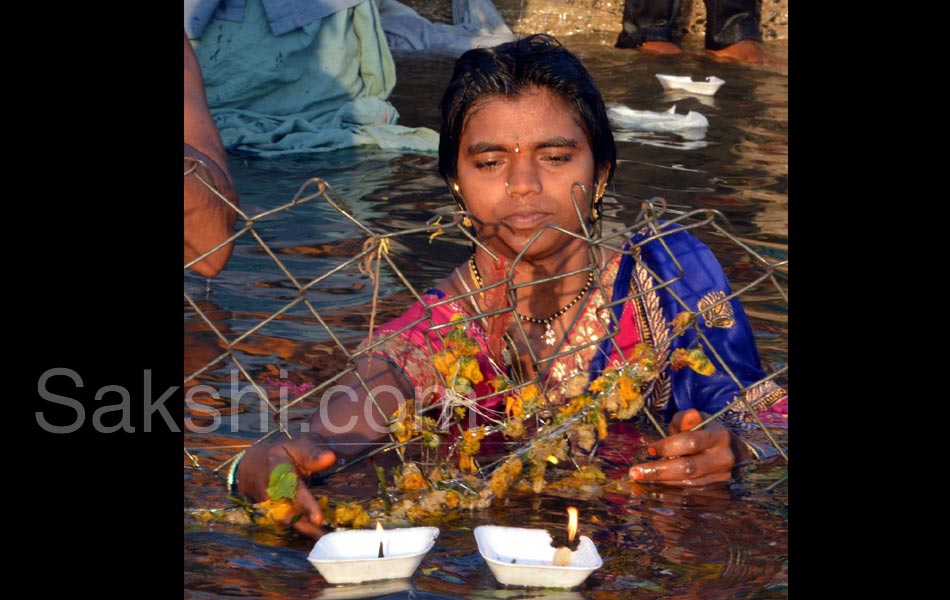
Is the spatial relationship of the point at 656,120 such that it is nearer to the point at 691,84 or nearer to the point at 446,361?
the point at 691,84

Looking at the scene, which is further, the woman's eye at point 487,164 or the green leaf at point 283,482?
the woman's eye at point 487,164

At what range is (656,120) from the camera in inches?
356

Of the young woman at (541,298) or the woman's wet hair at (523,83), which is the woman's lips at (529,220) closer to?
the young woman at (541,298)

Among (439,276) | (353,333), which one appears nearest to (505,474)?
(353,333)

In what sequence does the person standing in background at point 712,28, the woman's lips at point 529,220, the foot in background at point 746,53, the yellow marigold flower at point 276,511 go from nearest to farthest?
the yellow marigold flower at point 276,511
the woman's lips at point 529,220
the foot in background at point 746,53
the person standing in background at point 712,28

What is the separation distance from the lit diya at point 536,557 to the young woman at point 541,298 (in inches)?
23.3

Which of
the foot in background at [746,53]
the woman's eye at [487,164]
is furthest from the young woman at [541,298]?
the foot in background at [746,53]

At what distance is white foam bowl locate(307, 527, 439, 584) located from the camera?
267 cm

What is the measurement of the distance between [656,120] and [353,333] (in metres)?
4.70

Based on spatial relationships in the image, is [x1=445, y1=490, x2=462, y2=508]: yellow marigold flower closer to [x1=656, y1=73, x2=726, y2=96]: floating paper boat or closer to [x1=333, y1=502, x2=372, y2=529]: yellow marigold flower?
[x1=333, y1=502, x2=372, y2=529]: yellow marigold flower

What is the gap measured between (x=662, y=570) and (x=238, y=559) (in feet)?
3.45

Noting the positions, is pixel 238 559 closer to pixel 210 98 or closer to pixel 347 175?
pixel 347 175

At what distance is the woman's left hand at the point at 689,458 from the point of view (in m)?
3.47

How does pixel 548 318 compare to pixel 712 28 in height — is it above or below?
below
